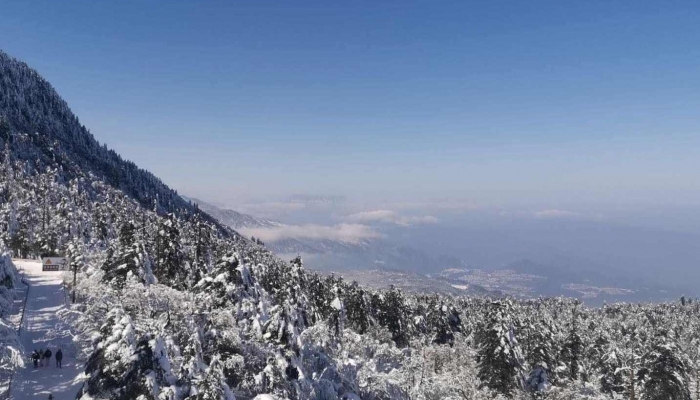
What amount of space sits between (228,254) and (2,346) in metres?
10.4

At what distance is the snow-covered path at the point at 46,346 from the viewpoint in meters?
27.7

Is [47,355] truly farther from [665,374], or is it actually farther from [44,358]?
[665,374]

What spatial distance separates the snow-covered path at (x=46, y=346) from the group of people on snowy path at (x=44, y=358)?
31 centimetres

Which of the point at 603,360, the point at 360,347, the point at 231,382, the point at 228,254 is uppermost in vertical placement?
the point at 228,254

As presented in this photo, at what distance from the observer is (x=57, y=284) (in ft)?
215

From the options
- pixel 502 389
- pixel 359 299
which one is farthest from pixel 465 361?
pixel 359 299

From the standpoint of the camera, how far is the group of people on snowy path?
31.0 meters

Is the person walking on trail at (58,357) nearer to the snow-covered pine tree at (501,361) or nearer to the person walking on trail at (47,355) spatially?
the person walking on trail at (47,355)

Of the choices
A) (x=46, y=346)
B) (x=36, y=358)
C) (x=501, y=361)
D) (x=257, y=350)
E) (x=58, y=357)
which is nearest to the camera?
(x=257, y=350)

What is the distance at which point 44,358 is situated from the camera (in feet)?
105

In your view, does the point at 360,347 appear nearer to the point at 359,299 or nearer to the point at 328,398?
the point at 328,398

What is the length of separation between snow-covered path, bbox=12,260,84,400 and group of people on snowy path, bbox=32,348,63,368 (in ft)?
1.01

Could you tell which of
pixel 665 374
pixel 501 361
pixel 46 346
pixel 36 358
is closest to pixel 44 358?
pixel 36 358

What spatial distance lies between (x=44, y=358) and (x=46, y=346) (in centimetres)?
395
